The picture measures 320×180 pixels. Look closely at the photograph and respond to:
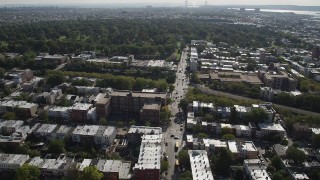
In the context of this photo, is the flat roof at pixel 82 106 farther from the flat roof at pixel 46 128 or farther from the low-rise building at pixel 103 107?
the flat roof at pixel 46 128

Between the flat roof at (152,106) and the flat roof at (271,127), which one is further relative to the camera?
the flat roof at (152,106)

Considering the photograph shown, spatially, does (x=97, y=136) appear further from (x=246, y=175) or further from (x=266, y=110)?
(x=266, y=110)

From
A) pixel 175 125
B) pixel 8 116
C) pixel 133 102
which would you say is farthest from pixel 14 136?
pixel 175 125

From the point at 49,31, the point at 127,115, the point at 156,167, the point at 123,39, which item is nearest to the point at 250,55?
the point at 123,39

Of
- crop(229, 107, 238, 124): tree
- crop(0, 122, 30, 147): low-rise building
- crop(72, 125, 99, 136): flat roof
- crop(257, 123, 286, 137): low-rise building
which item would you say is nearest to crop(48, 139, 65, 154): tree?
crop(72, 125, 99, 136): flat roof

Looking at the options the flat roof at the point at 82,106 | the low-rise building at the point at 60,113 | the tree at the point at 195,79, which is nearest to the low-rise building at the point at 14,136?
the low-rise building at the point at 60,113

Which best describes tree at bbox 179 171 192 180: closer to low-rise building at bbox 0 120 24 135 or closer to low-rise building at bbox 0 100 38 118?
low-rise building at bbox 0 120 24 135
